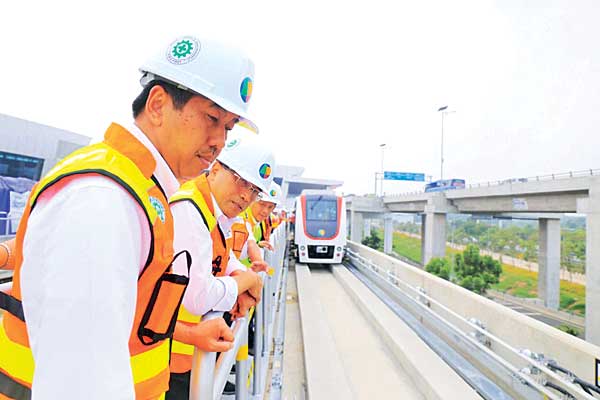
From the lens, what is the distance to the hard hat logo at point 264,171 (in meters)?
2.54

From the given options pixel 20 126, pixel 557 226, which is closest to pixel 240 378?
pixel 20 126

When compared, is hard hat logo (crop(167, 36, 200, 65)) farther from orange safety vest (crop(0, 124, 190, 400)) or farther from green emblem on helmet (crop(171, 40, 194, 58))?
orange safety vest (crop(0, 124, 190, 400))

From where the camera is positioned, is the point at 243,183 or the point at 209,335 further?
the point at 243,183

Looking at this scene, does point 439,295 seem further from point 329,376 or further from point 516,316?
point 329,376

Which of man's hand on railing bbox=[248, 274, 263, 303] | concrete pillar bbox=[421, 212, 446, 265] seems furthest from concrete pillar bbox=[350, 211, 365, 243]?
man's hand on railing bbox=[248, 274, 263, 303]

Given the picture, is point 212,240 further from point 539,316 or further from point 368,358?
point 539,316

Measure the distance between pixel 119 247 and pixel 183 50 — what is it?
0.72m

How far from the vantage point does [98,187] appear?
705 mm

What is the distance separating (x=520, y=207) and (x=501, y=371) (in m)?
17.4

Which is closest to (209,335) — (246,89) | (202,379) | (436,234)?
(202,379)

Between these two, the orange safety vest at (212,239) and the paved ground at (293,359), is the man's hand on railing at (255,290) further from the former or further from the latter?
the paved ground at (293,359)

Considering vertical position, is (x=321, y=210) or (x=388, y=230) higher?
(x=321, y=210)

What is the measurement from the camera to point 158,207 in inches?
34.9

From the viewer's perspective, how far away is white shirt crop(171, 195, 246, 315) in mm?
1530
